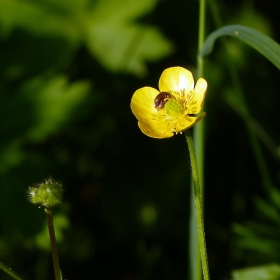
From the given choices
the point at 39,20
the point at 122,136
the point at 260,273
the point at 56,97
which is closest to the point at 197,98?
the point at 260,273

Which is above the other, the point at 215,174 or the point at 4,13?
the point at 4,13

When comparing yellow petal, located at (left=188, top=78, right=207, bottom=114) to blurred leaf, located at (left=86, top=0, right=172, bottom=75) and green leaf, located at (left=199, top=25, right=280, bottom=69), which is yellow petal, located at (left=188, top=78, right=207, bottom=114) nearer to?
green leaf, located at (left=199, top=25, right=280, bottom=69)

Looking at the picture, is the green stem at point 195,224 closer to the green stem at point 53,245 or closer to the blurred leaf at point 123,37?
the green stem at point 53,245

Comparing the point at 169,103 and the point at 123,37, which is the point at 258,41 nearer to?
the point at 169,103

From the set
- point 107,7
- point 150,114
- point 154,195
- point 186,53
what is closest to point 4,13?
point 107,7

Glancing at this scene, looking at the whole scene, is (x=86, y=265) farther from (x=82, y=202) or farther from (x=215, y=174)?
(x=215, y=174)

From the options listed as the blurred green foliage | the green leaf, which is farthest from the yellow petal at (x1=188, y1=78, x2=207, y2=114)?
the blurred green foliage

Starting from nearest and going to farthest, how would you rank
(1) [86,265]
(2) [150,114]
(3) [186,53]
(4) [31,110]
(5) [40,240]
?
(2) [150,114], (5) [40,240], (4) [31,110], (1) [86,265], (3) [186,53]
